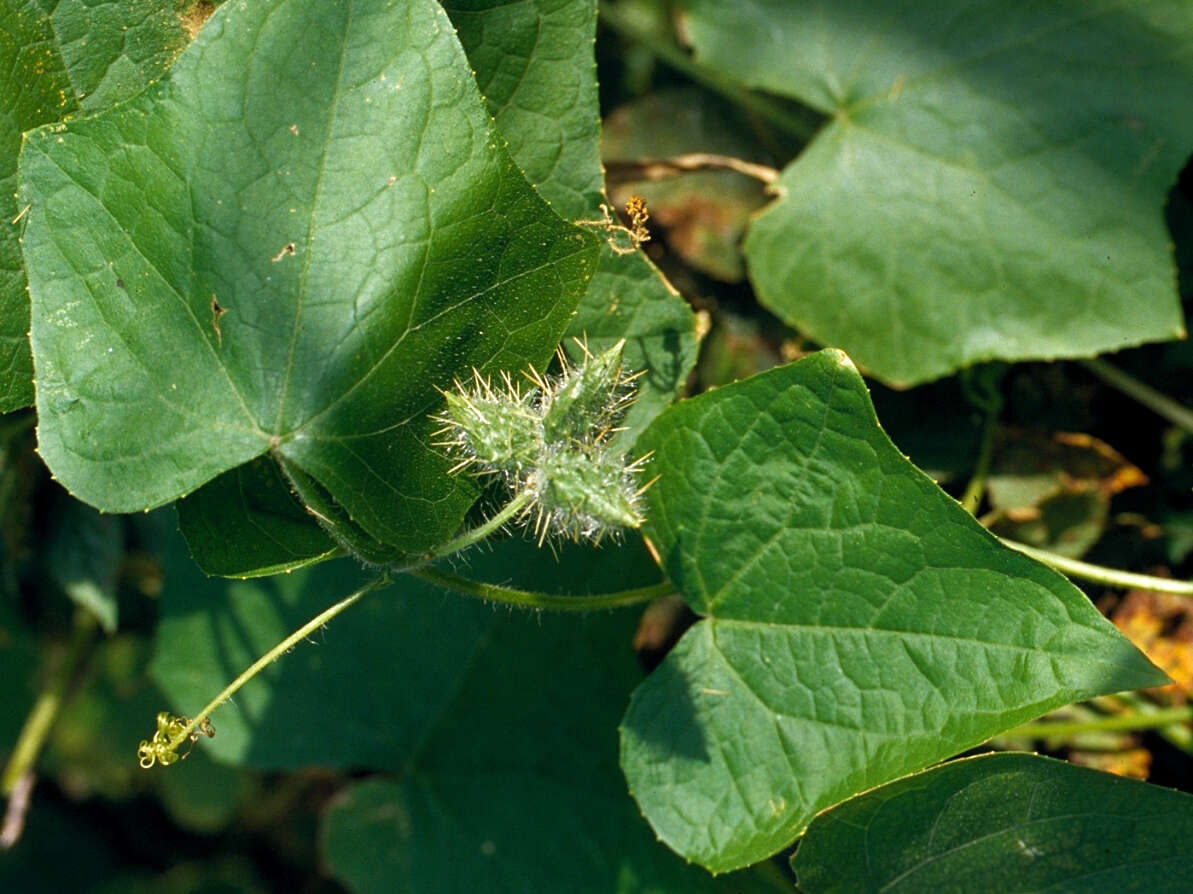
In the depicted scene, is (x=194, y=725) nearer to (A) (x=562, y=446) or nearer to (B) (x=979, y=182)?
(A) (x=562, y=446)

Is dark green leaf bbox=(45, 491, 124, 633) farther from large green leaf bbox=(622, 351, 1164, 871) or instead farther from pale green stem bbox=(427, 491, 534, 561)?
large green leaf bbox=(622, 351, 1164, 871)

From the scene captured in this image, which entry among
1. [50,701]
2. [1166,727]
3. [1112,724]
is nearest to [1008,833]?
[1112,724]

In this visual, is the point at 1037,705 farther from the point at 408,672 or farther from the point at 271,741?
the point at 271,741

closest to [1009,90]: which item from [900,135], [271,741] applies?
[900,135]

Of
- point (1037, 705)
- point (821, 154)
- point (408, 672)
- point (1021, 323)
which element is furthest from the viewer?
point (408, 672)

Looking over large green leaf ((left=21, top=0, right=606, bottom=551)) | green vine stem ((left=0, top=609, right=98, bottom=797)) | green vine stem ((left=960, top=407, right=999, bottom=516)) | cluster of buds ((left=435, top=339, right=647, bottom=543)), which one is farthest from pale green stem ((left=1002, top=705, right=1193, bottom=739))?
green vine stem ((left=0, top=609, right=98, bottom=797))

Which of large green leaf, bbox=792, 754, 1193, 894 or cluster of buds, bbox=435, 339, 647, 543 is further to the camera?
large green leaf, bbox=792, 754, 1193, 894
